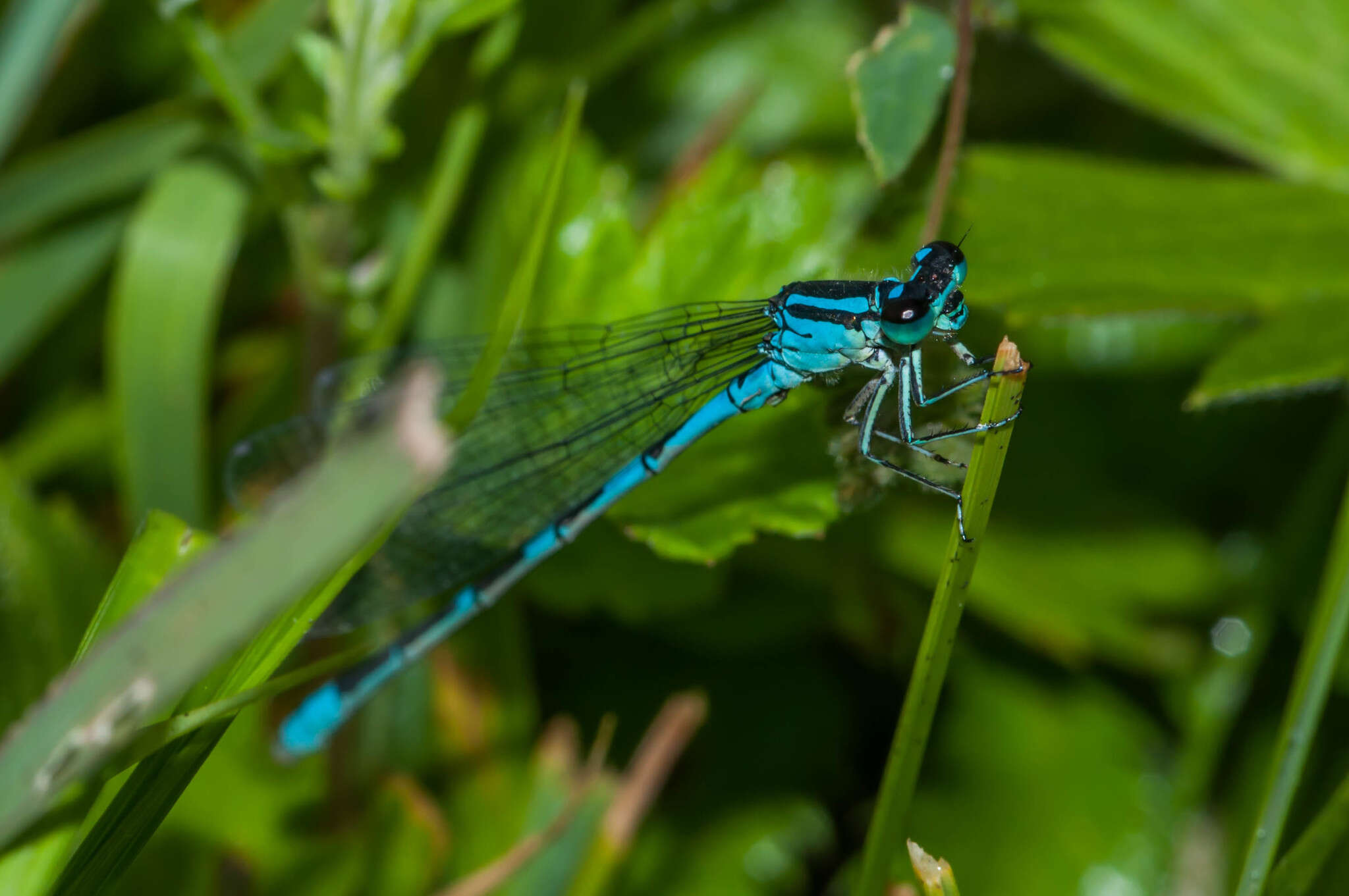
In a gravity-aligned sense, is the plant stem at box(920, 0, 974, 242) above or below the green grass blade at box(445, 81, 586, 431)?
below

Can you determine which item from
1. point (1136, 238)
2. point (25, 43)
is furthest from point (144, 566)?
point (1136, 238)

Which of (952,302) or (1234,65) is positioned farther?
(1234,65)

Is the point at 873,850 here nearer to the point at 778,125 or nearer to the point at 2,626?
the point at 2,626

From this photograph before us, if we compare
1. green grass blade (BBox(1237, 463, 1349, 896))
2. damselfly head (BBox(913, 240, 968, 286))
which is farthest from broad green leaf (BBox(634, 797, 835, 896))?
damselfly head (BBox(913, 240, 968, 286))

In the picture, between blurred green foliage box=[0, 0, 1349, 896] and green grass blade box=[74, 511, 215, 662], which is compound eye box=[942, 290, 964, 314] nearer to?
blurred green foliage box=[0, 0, 1349, 896]

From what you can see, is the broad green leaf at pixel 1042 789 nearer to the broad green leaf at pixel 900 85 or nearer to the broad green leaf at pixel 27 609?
the broad green leaf at pixel 900 85

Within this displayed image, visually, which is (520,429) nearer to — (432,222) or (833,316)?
(432,222)

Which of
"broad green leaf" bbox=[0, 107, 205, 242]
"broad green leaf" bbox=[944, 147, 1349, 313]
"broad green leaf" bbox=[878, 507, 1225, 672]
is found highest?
"broad green leaf" bbox=[0, 107, 205, 242]

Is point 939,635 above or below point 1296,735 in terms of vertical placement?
above
